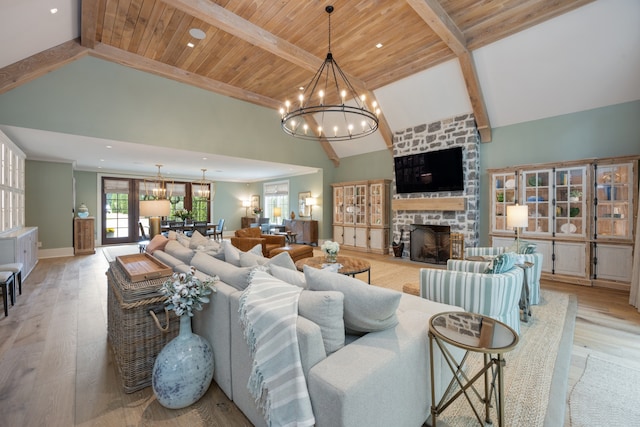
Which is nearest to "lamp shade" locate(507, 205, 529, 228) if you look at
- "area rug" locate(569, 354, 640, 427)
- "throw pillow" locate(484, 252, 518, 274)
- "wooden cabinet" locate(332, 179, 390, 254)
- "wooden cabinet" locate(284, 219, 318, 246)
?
"throw pillow" locate(484, 252, 518, 274)

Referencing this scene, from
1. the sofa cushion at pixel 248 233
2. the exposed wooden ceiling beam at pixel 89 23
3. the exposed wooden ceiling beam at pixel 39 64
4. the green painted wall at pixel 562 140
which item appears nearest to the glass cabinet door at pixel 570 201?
the green painted wall at pixel 562 140

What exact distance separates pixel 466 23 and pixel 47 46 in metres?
6.39

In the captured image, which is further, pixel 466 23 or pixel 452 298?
pixel 466 23

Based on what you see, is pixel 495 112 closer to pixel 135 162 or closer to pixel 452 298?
pixel 452 298

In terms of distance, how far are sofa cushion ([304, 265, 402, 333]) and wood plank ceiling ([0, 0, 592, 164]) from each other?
3.76 metres

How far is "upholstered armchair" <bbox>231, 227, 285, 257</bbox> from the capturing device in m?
5.69

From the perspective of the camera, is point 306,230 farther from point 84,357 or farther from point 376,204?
point 84,357

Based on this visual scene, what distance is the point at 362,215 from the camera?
25.4 ft

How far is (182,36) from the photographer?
4.34m

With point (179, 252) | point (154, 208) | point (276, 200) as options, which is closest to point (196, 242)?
point (179, 252)

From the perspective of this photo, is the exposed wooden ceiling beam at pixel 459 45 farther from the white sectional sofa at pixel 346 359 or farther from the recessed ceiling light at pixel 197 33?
the white sectional sofa at pixel 346 359

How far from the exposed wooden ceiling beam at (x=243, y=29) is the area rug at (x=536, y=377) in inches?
193

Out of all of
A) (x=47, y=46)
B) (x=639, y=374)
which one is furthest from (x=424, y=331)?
(x=47, y=46)

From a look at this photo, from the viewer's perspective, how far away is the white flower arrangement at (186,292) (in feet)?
5.69
